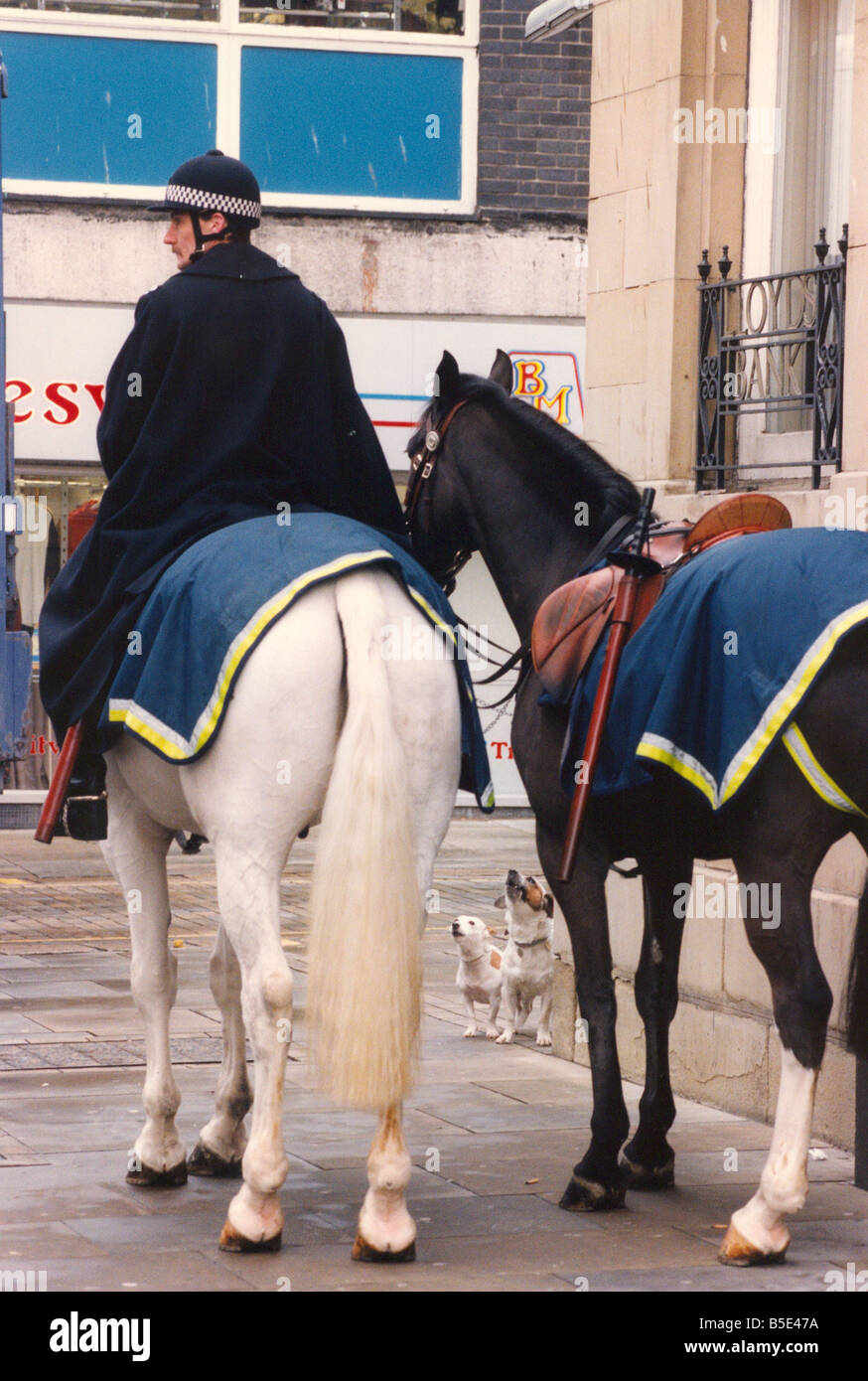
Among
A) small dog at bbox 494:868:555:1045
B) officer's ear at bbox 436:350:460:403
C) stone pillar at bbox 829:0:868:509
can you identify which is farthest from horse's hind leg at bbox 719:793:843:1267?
small dog at bbox 494:868:555:1045

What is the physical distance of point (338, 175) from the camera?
16.4 m

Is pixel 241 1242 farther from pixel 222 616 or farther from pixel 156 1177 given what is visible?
pixel 222 616

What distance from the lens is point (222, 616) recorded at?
4832 millimetres

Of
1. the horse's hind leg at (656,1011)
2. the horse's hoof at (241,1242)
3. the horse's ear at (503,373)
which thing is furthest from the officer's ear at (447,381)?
the horse's hoof at (241,1242)

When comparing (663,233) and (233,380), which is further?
(663,233)

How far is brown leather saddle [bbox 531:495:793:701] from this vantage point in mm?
5488

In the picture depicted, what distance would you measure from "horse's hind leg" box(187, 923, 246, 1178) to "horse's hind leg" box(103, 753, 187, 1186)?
13cm

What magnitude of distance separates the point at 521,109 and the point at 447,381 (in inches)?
445

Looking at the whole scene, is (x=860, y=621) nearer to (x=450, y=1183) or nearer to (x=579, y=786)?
(x=579, y=786)

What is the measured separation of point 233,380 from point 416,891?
4.96 feet

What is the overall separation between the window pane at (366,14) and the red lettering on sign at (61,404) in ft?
11.1

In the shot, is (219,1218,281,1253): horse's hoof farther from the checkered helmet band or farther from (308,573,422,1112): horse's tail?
the checkered helmet band

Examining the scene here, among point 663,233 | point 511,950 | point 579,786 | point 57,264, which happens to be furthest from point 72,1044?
point 57,264
